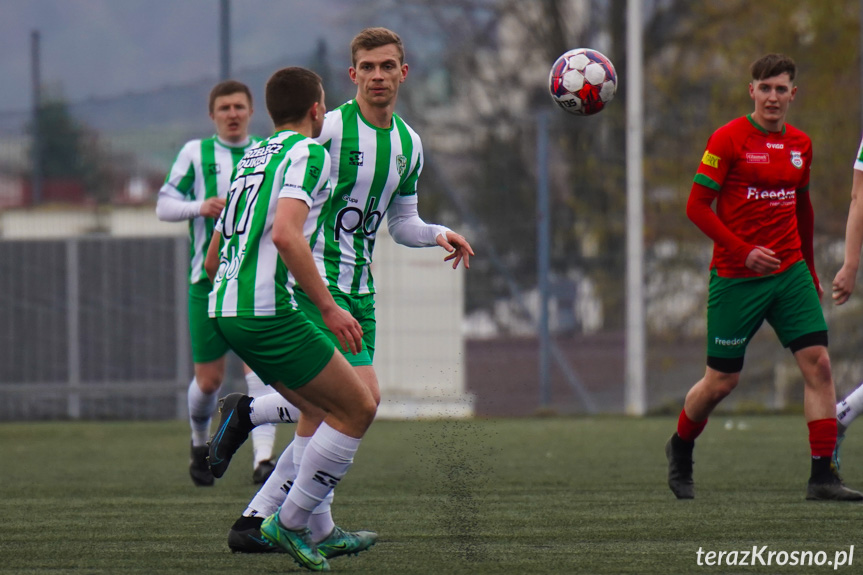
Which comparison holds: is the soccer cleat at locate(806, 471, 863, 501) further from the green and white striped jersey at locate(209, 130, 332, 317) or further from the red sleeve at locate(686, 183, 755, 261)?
the green and white striped jersey at locate(209, 130, 332, 317)

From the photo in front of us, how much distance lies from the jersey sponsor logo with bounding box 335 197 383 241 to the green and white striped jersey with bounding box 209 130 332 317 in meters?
0.77

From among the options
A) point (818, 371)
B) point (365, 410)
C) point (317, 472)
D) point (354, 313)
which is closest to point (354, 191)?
point (354, 313)

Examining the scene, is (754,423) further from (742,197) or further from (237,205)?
(237,205)

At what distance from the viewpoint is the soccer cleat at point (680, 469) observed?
6.28 meters

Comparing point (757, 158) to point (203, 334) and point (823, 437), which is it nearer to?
point (823, 437)

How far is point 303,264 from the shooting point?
13.7 feet

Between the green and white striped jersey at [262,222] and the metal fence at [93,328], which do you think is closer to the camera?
the green and white striped jersey at [262,222]

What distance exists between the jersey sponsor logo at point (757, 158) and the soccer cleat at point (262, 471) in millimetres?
3102

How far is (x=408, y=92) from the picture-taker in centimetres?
1541

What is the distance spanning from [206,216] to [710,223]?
281cm

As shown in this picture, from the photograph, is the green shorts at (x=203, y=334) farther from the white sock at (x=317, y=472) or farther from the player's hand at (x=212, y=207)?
the white sock at (x=317, y=472)

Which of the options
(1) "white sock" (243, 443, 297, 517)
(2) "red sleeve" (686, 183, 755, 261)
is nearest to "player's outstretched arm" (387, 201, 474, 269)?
(1) "white sock" (243, 443, 297, 517)

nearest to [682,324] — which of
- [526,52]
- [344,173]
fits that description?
[526,52]

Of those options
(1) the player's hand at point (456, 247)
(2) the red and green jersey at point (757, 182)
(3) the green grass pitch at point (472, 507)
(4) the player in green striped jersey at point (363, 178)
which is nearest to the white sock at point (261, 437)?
(3) the green grass pitch at point (472, 507)
